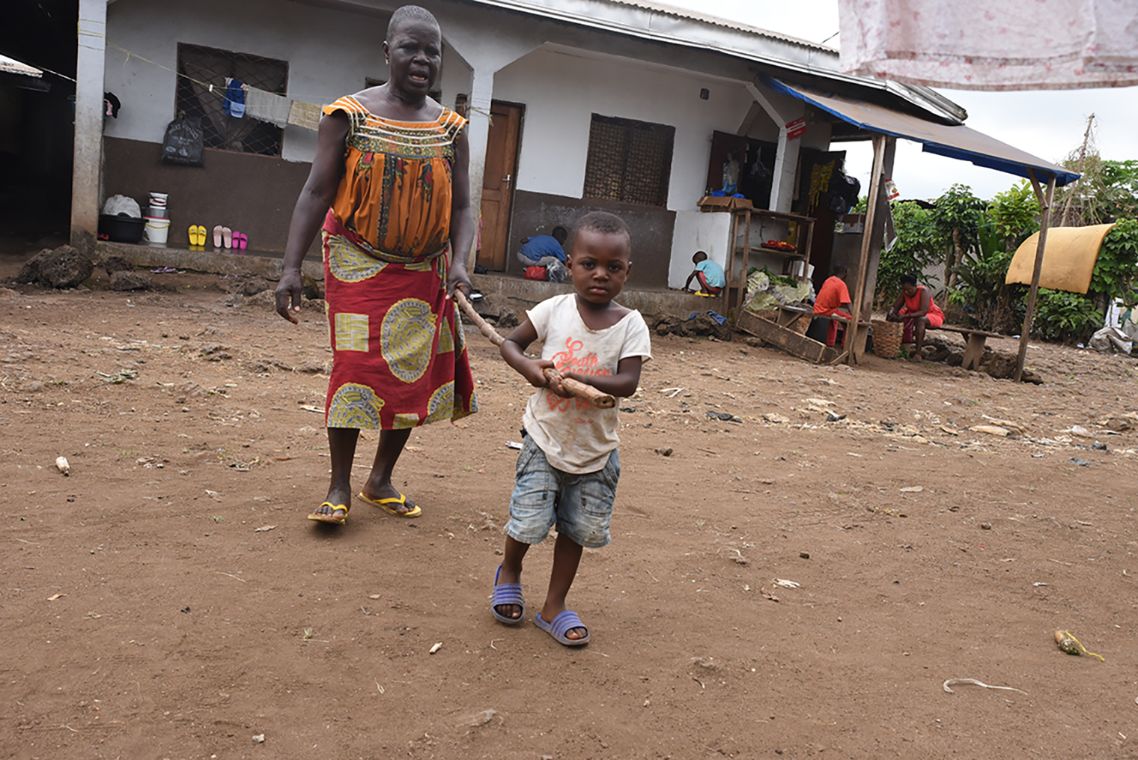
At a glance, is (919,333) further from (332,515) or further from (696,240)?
(332,515)

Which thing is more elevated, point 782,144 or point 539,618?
point 782,144

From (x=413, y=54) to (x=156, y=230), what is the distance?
26.8ft

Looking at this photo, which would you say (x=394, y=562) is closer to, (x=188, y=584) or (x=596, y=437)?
(x=188, y=584)

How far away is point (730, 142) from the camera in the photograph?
12.8m

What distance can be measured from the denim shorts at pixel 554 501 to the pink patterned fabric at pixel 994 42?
1246mm

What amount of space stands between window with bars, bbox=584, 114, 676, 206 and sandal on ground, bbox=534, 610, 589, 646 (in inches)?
395

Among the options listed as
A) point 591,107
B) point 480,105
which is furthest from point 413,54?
point 591,107

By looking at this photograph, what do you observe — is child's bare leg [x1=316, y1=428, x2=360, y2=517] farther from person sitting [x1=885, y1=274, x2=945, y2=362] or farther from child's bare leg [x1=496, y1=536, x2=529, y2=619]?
person sitting [x1=885, y1=274, x2=945, y2=362]

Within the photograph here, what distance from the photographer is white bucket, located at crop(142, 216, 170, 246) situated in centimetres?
1006

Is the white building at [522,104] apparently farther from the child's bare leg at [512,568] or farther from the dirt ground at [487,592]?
the child's bare leg at [512,568]

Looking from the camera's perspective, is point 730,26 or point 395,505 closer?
point 395,505

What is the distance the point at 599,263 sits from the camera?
2.43 metres

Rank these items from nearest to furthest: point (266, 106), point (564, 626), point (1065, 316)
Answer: point (564, 626) → point (266, 106) → point (1065, 316)

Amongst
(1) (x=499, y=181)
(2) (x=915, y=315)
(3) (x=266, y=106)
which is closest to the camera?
(3) (x=266, y=106)
